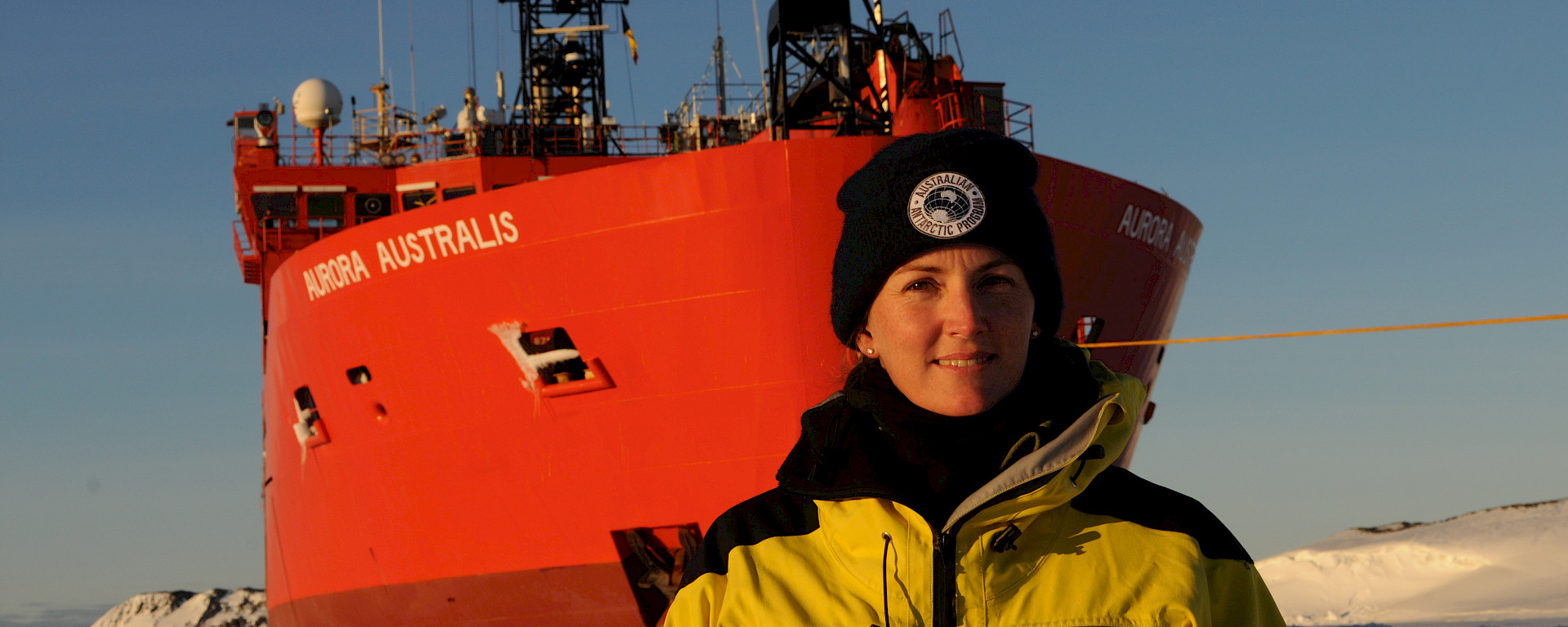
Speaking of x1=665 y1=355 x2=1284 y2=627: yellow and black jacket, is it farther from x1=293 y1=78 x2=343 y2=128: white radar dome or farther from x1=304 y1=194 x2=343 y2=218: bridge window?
x1=293 y1=78 x2=343 y2=128: white radar dome

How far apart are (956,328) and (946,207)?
223 millimetres

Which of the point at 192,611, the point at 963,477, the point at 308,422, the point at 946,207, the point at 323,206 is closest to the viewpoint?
the point at 963,477

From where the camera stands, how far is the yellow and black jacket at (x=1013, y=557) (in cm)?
218

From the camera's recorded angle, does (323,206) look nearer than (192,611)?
Yes

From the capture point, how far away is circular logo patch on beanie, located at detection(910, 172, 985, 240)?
240cm

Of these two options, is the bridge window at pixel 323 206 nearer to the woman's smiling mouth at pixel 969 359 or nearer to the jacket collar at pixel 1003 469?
the jacket collar at pixel 1003 469

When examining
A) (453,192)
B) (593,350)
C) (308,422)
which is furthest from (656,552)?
(453,192)

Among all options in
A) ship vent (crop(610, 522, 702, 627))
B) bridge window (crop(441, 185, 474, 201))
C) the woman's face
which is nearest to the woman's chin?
the woman's face

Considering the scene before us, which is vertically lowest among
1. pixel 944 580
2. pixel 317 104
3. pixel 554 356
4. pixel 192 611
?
pixel 192 611

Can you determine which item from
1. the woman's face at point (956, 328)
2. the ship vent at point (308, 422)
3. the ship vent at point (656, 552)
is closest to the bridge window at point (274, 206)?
the ship vent at point (308, 422)

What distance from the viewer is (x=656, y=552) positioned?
39.4ft

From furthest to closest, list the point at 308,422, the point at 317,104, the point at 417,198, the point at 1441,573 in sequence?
1. the point at 1441,573
2. the point at 317,104
3. the point at 417,198
4. the point at 308,422

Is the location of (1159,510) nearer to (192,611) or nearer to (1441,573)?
(1441,573)

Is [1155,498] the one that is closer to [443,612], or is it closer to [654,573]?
[654,573]
